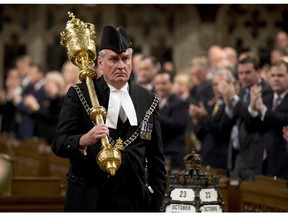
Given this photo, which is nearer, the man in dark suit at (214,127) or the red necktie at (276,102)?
the red necktie at (276,102)

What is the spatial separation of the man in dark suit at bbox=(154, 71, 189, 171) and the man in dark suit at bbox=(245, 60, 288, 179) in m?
2.93

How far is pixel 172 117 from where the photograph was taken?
41.6ft

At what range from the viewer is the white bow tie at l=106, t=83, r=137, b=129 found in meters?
6.75

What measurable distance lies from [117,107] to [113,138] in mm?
197

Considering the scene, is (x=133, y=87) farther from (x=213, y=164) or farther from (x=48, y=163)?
(x=48, y=163)

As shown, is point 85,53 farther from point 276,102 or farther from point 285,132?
point 276,102

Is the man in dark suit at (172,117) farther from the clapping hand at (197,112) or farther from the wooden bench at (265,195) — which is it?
the wooden bench at (265,195)

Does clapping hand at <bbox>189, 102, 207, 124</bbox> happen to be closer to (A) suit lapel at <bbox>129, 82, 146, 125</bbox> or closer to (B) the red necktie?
(B) the red necktie

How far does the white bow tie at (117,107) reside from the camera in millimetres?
6746

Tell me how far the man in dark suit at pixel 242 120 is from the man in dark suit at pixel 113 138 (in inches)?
124

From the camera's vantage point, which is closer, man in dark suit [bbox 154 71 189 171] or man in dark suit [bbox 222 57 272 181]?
man in dark suit [bbox 222 57 272 181]

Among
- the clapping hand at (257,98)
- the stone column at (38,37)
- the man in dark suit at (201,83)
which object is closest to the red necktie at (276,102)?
the clapping hand at (257,98)

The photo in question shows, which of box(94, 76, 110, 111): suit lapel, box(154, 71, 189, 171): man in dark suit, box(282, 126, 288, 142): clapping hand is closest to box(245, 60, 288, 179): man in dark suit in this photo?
box(282, 126, 288, 142): clapping hand

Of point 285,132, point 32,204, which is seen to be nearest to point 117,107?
point 285,132
